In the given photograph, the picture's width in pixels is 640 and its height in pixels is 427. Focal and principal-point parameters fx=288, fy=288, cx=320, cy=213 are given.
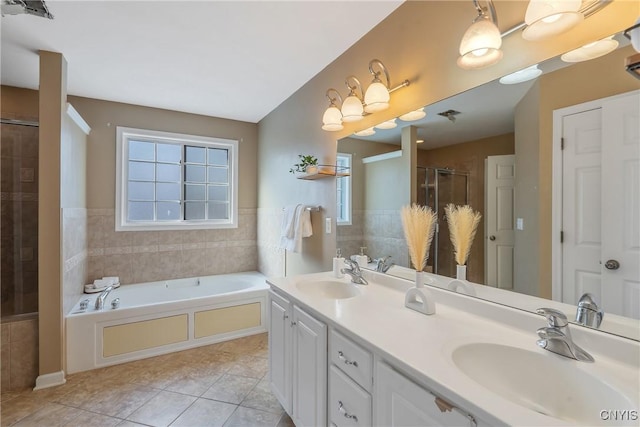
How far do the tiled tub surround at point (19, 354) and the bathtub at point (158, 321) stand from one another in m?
0.20

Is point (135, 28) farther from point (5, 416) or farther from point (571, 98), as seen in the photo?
point (5, 416)

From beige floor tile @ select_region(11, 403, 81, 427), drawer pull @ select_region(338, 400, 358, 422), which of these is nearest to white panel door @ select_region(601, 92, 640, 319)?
drawer pull @ select_region(338, 400, 358, 422)

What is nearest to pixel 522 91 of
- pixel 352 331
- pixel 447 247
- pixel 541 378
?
pixel 447 247

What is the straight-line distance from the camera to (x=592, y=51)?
3.19 feet

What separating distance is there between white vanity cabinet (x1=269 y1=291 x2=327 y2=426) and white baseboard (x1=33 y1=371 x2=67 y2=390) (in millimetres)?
1745

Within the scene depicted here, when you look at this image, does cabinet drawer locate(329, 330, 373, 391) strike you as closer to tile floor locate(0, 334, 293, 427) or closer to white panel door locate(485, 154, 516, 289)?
white panel door locate(485, 154, 516, 289)

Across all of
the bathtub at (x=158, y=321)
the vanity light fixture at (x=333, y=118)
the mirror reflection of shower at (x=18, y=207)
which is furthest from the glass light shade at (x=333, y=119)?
the mirror reflection of shower at (x=18, y=207)

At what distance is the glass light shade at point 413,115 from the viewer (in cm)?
163

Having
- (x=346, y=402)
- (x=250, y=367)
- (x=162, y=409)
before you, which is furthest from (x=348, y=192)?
(x=162, y=409)

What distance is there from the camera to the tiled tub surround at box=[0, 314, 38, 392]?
2145 mm

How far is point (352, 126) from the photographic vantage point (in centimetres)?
221

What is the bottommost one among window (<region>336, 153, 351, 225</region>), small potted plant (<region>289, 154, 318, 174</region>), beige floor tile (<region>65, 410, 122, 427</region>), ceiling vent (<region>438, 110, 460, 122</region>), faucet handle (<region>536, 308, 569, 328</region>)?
beige floor tile (<region>65, 410, 122, 427</region>)

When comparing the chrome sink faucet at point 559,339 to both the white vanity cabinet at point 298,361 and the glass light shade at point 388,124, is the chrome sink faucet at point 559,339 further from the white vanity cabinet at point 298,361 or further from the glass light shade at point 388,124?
the glass light shade at point 388,124

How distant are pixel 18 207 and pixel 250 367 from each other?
94.2 inches
